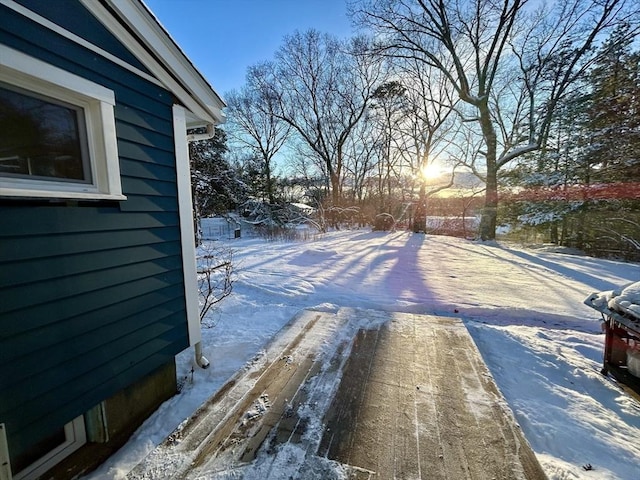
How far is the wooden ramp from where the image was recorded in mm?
1234

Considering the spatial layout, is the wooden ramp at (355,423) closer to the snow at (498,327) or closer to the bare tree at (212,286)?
the snow at (498,327)

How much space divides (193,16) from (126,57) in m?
3.96

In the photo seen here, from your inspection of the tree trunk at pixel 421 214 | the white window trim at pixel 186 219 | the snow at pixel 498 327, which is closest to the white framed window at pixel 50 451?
the snow at pixel 498 327

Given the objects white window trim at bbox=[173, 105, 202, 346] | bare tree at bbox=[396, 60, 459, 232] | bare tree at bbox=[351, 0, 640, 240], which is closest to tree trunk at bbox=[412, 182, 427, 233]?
bare tree at bbox=[396, 60, 459, 232]

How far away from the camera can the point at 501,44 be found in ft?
31.4

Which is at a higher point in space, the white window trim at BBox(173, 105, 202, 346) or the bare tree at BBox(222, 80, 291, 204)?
the bare tree at BBox(222, 80, 291, 204)

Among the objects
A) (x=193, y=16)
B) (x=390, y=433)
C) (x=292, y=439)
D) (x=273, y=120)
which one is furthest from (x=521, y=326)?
(x=273, y=120)

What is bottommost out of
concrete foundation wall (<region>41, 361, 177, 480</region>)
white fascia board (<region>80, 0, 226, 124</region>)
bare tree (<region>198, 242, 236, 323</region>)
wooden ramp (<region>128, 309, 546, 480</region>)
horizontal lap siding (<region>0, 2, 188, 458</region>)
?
concrete foundation wall (<region>41, 361, 177, 480</region>)

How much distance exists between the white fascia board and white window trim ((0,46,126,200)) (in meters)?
0.44

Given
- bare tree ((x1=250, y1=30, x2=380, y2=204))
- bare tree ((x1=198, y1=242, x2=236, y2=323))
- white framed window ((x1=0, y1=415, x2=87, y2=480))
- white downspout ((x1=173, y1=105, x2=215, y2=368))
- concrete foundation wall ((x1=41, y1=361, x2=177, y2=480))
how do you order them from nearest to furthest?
white framed window ((x1=0, y1=415, x2=87, y2=480)) → concrete foundation wall ((x1=41, y1=361, x2=177, y2=480)) → white downspout ((x1=173, y1=105, x2=215, y2=368)) → bare tree ((x1=198, y1=242, x2=236, y2=323)) → bare tree ((x1=250, y1=30, x2=380, y2=204))

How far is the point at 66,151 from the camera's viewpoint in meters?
1.53

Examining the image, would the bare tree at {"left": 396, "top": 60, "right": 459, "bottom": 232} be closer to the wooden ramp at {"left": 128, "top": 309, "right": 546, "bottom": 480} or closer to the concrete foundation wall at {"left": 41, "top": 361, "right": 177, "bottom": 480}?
the wooden ramp at {"left": 128, "top": 309, "right": 546, "bottom": 480}

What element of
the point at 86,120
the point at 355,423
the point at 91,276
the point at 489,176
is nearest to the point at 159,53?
the point at 86,120

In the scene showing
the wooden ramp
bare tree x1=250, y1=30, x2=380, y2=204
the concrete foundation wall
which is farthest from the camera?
bare tree x1=250, y1=30, x2=380, y2=204
